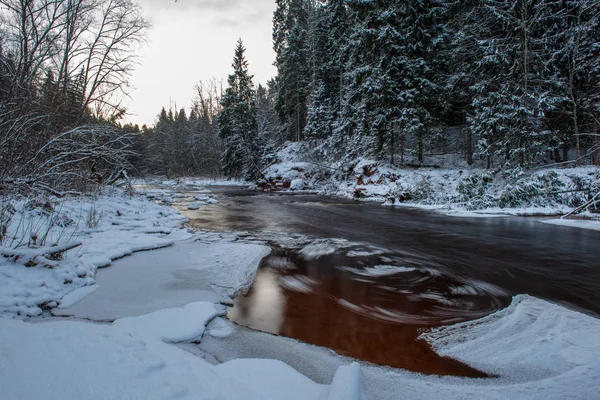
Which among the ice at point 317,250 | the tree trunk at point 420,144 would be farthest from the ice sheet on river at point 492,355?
the tree trunk at point 420,144

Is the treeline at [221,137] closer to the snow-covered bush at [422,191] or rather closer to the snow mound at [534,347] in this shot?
the snow-covered bush at [422,191]

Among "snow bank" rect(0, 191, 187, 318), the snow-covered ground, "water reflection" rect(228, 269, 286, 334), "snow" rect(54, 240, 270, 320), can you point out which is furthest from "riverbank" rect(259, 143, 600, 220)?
"snow bank" rect(0, 191, 187, 318)

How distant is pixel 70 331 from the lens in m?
2.37

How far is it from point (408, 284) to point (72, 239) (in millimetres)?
5787

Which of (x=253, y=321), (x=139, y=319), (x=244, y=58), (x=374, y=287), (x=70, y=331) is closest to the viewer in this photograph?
(x=70, y=331)

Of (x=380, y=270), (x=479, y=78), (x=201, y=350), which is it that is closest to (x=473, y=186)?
(x=479, y=78)

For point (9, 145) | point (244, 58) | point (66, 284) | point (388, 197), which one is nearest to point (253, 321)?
point (66, 284)

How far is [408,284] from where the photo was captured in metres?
4.40

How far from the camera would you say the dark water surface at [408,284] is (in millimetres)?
2979

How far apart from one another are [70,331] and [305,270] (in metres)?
3.26

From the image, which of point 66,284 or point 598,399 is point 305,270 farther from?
point 598,399

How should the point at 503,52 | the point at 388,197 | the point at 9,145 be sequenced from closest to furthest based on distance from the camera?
the point at 9,145
the point at 503,52
the point at 388,197

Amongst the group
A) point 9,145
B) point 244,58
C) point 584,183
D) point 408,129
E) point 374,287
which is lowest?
point 374,287

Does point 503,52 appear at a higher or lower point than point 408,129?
higher
